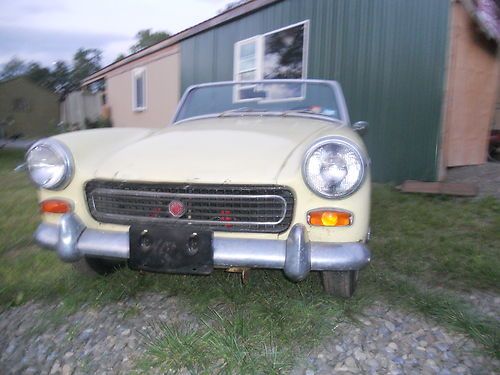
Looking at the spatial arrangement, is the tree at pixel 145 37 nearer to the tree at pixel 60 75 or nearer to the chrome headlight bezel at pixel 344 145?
the tree at pixel 60 75

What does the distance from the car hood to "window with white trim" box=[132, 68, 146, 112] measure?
35.5ft

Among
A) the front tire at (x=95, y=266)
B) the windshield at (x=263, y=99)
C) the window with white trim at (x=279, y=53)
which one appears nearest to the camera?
the front tire at (x=95, y=266)

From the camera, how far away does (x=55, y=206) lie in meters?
2.38

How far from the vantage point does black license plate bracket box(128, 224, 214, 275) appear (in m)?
2.04

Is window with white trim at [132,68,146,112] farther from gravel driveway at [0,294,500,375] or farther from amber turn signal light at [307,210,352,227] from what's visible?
amber turn signal light at [307,210,352,227]

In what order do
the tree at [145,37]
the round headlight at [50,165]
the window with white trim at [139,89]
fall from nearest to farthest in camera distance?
the round headlight at [50,165], the window with white trim at [139,89], the tree at [145,37]

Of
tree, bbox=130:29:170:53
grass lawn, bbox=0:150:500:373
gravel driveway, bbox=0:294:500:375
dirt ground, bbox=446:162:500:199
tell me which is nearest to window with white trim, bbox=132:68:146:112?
dirt ground, bbox=446:162:500:199

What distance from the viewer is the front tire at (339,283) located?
7.63 ft

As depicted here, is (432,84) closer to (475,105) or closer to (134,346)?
(475,105)

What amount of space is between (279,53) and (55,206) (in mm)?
6147

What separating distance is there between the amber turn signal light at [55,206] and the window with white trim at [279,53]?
5.69m

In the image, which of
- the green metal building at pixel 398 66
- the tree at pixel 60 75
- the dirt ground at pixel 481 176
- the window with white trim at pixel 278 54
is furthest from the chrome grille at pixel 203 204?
the tree at pixel 60 75

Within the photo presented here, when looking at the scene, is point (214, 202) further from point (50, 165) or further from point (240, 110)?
point (240, 110)

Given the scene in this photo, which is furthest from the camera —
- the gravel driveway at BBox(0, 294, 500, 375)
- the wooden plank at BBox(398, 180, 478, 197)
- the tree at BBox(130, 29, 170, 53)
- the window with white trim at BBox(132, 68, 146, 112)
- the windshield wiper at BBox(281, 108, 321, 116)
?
the tree at BBox(130, 29, 170, 53)
